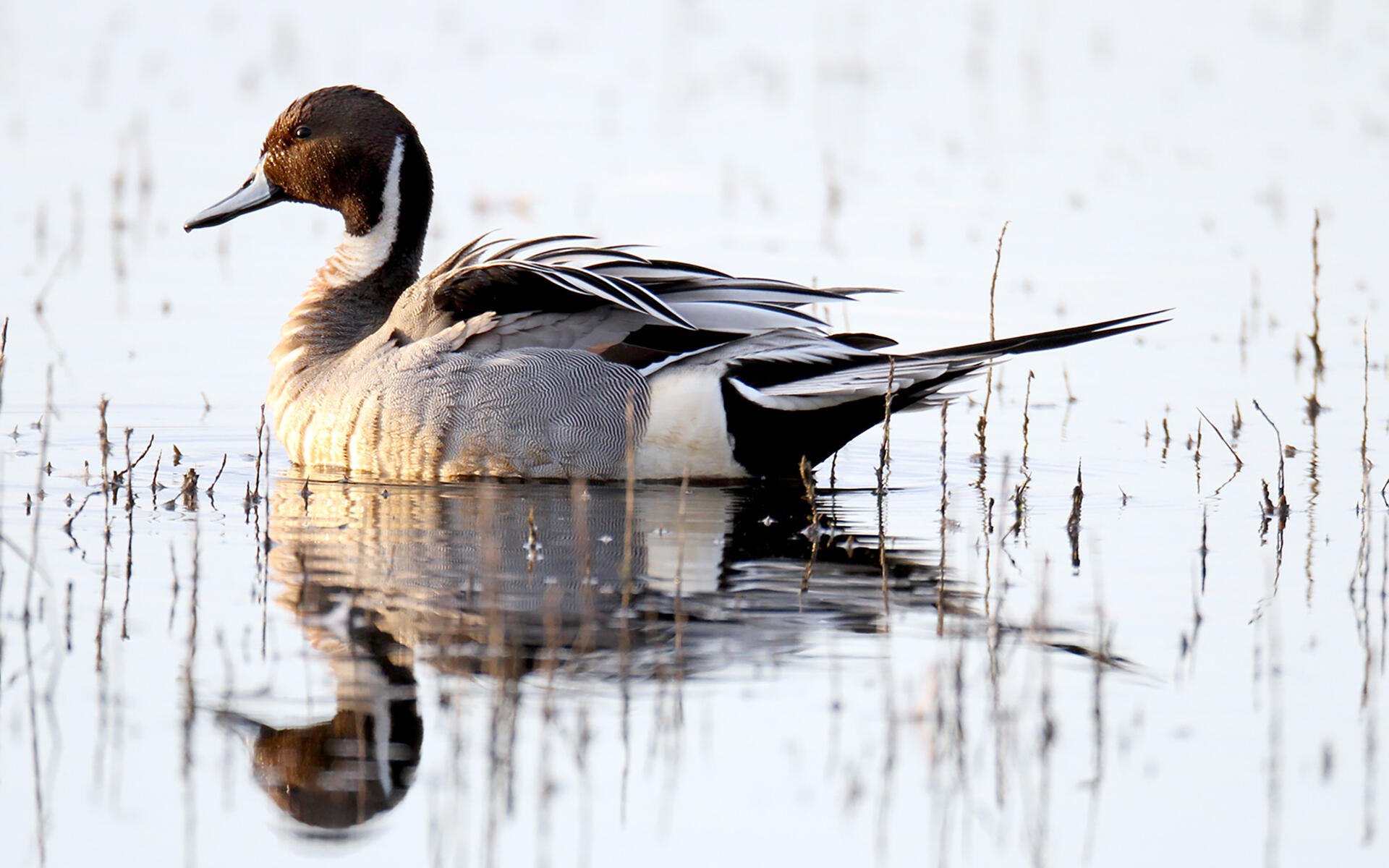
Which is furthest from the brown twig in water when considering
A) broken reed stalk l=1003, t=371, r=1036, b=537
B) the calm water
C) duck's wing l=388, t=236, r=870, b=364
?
broken reed stalk l=1003, t=371, r=1036, b=537

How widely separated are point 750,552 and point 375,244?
8.65ft

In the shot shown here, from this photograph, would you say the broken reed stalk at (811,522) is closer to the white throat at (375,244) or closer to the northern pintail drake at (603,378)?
the northern pintail drake at (603,378)

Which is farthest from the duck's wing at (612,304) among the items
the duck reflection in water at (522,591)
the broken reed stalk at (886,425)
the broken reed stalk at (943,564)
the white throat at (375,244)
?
the white throat at (375,244)

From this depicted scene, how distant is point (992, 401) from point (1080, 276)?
1913 millimetres

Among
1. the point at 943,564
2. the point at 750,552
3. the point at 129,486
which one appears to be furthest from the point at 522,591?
the point at 129,486

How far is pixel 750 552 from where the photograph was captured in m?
5.77

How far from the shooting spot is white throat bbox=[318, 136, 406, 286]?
25.3 ft

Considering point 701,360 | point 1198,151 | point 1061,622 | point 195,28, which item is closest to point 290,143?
point 701,360

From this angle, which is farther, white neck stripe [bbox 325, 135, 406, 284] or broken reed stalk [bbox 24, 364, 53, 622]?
white neck stripe [bbox 325, 135, 406, 284]

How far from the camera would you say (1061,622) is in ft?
16.4

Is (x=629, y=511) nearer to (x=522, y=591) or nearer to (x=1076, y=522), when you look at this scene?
(x=522, y=591)

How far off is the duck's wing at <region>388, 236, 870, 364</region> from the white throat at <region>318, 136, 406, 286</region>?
2.67 feet

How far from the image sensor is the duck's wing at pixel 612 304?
22.0 feet

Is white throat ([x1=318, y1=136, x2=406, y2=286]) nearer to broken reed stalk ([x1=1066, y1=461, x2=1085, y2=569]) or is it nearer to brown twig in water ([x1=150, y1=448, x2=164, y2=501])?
brown twig in water ([x1=150, y1=448, x2=164, y2=501])
